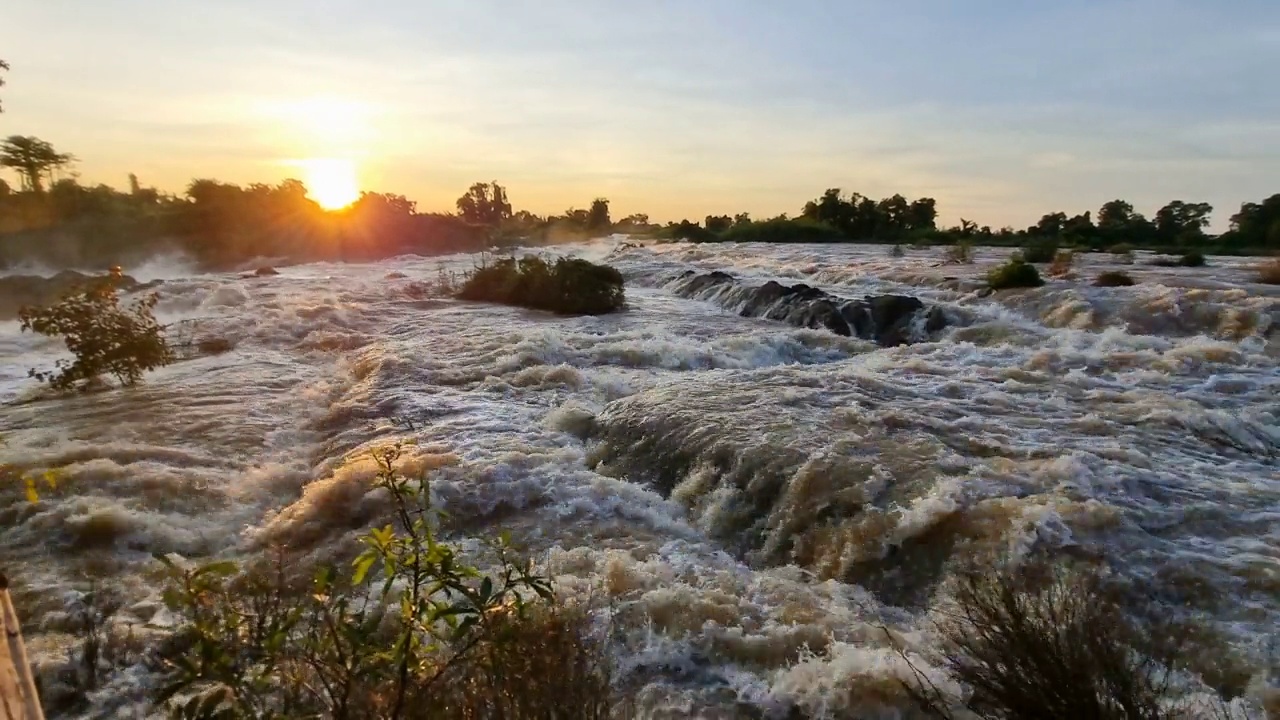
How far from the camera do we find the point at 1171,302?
43.6 ft

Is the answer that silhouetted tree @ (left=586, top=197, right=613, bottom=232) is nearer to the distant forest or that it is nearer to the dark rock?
the distant forest

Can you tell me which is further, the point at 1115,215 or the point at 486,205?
the point at 486,205

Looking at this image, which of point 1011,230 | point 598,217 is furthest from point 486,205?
point 1011,230

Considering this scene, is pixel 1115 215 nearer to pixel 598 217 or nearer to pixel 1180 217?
pixel 1180 217

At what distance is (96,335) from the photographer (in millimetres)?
11383

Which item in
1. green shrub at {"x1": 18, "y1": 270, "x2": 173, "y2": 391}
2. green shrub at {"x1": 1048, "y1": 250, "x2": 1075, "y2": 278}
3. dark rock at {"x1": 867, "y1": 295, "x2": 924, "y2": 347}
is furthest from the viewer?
green shrub at {"x1": 1048, "y1": 250, "x2": 1075, "y2": 278}

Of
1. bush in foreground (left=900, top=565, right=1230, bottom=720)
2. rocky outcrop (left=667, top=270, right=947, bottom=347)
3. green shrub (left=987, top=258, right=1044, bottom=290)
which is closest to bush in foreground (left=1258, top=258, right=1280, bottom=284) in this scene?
green shrub (left=987, top=258, right=1044, bottom=290)

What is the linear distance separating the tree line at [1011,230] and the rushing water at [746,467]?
880 inches

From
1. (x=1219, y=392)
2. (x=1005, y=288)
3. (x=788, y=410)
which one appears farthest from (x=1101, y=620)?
(x=1005, y=288)

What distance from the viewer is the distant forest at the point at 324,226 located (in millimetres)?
37125

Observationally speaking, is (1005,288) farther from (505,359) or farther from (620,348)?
(505,359)

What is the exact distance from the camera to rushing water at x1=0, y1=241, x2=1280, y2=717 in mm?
4930

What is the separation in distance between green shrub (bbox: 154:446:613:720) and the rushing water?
4.52ft

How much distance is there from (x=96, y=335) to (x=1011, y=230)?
41906 mm
